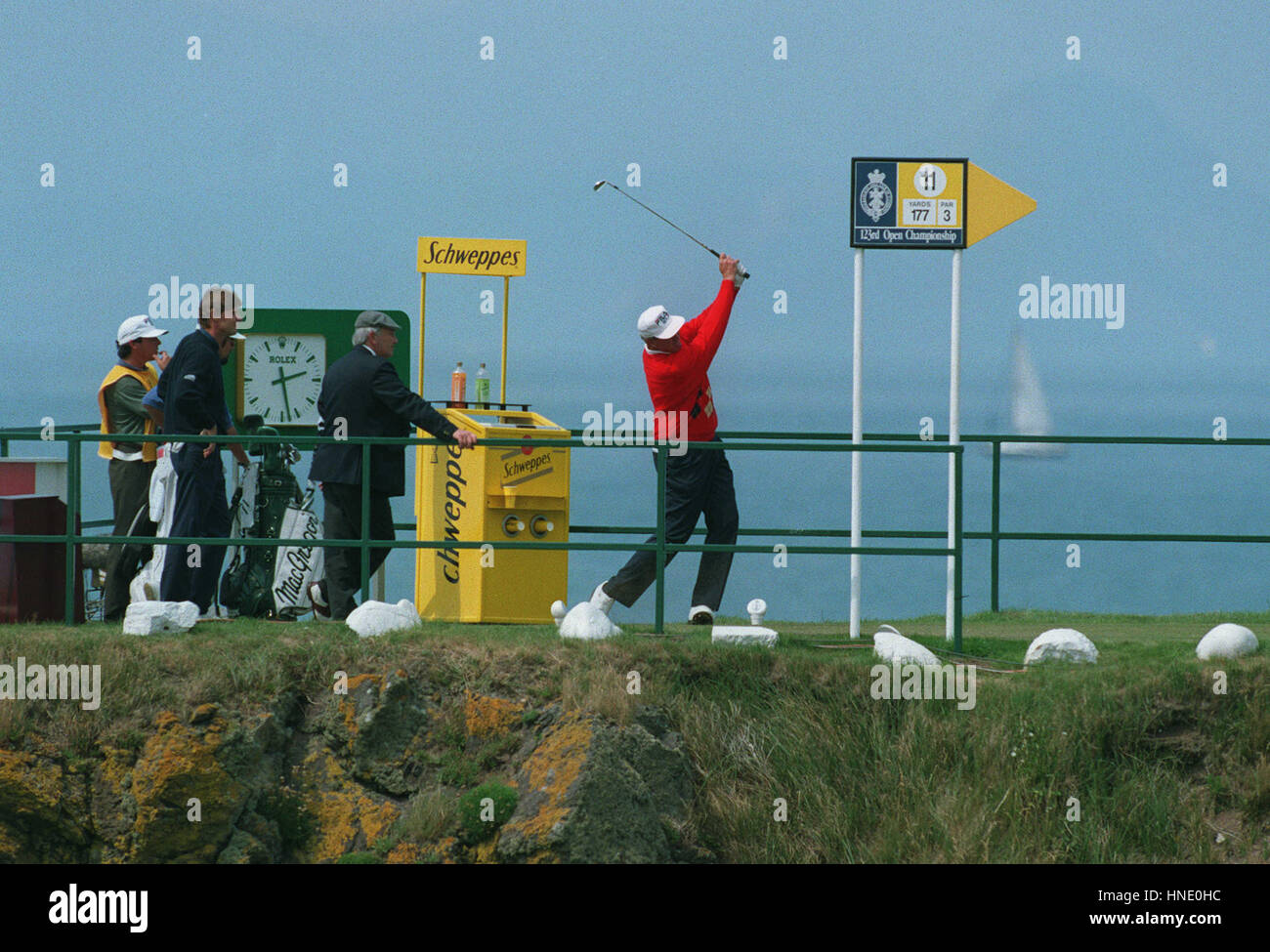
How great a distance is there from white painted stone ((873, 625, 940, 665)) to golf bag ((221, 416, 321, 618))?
4162 millimetres

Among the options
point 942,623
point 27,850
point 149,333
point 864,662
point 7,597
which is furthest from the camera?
point 942,623

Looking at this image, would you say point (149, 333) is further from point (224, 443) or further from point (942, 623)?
point (942, 623)

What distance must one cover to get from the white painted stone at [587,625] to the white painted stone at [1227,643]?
379 centimetres

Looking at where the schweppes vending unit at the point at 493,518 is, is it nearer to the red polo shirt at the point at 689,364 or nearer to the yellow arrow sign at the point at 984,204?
the red polo shirt at the point at 689,364

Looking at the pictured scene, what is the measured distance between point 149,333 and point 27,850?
396cm

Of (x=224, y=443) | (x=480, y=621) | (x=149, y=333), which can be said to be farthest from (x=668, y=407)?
(x=149, y=333)

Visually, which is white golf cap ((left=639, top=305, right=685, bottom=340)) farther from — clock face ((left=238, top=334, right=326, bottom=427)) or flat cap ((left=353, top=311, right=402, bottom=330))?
clock face ((left=238, top=334, right=326, bottom=427))

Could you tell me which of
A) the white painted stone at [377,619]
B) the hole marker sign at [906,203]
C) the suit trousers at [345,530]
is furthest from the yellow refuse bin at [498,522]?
the hole marker sign at [906,203]

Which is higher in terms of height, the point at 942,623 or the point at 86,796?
the point at 942,623

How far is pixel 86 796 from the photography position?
10.1m

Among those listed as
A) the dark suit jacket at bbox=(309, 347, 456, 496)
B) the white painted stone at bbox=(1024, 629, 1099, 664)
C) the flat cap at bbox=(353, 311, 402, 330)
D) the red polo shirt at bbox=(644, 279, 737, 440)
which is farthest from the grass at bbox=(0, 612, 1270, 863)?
the flat cap at bbox=(353, 311, 402, 330)

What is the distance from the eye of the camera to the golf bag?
482 inches

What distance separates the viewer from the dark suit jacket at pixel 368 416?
37.8 ft

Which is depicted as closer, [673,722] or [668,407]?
[673,722]
